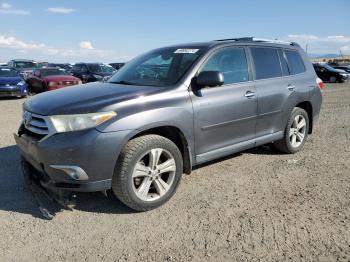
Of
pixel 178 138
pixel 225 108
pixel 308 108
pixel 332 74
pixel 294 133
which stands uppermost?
pixel 225 108

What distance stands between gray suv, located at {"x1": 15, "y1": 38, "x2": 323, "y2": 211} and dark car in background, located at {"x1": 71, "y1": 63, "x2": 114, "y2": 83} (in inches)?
631

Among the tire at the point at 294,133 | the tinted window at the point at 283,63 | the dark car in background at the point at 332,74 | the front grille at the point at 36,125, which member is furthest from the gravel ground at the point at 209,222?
the dark car in background at the point at 332,74

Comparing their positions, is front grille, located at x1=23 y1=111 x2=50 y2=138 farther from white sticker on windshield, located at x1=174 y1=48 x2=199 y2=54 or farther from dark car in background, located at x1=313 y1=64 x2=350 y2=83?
dark car in background, located at x1=313 y1=64 x2=350 y2=83

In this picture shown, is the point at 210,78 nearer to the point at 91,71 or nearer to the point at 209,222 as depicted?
the point at 209,222

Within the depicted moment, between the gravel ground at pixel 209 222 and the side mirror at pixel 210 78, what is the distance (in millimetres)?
1329

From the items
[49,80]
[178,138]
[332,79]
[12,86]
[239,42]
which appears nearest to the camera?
[178,138]

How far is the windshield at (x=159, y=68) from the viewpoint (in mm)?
4438

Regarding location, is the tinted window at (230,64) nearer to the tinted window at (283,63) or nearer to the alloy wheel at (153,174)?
the tinted window at (283,63)

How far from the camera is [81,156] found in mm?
3463

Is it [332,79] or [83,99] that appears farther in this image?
[332,79]

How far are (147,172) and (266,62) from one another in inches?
105

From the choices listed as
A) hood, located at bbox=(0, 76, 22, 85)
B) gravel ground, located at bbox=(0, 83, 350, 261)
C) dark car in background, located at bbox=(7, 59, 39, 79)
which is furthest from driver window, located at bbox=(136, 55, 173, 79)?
dark car in background, located at bbox=(7, 59, 39, 79)

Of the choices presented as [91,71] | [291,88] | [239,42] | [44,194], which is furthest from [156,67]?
[91,71]

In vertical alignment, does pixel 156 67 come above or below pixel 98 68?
above
